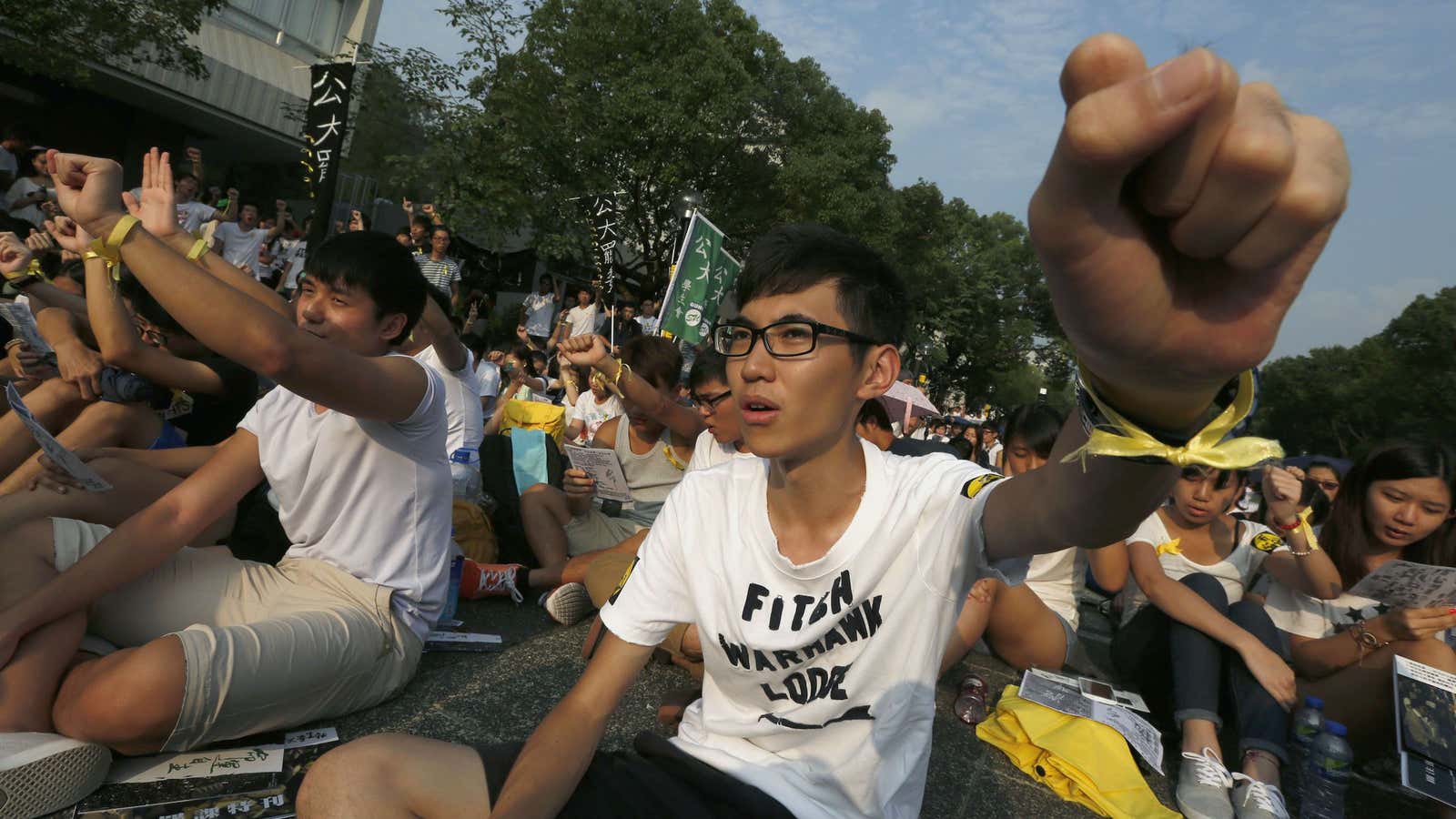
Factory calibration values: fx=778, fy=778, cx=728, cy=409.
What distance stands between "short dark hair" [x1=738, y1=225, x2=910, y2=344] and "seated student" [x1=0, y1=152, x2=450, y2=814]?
120 centimetres

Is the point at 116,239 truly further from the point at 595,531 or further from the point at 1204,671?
the point at 1204,671

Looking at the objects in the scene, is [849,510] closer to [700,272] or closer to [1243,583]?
[1243,583]

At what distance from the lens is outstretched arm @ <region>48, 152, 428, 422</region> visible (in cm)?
189

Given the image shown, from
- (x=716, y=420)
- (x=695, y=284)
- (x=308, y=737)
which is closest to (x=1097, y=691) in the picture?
(x=716, y=420)

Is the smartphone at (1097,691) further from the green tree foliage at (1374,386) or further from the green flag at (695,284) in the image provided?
the green tree foliage at (1374,386)

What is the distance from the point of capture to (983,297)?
4269 cm

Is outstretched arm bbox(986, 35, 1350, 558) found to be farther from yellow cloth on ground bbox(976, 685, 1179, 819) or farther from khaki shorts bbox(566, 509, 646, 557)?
khaki shorts bbox(566, 509, 646, 557)

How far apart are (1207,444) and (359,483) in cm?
249

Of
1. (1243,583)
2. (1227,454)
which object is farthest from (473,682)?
(1243,583)

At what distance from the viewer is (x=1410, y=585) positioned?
3.13 meters

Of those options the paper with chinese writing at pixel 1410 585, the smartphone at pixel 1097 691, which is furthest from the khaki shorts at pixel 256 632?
the paper with chinese writing at pixel 1410 585

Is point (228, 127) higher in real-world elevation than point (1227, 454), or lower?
higher

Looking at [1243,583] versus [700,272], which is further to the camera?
[700,272]

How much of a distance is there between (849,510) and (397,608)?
1791 mm
